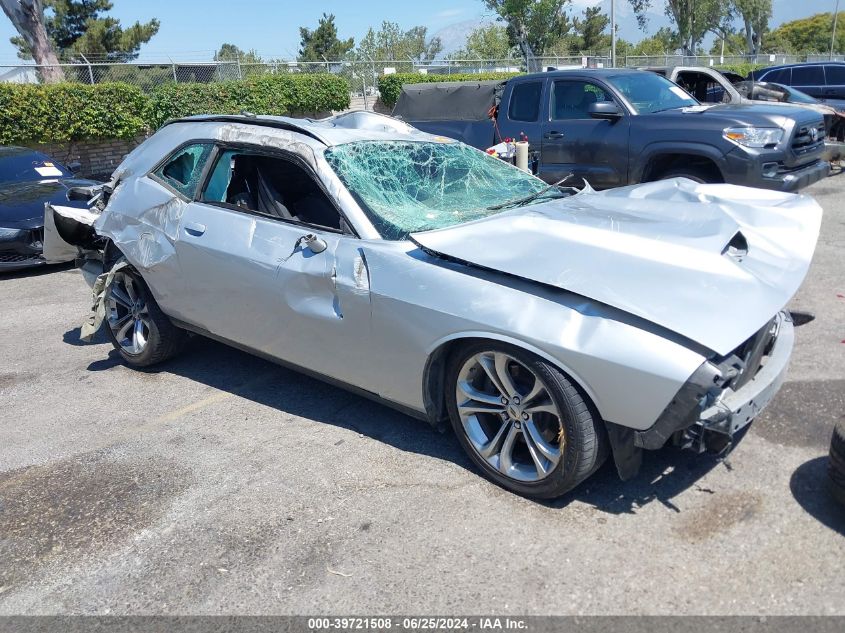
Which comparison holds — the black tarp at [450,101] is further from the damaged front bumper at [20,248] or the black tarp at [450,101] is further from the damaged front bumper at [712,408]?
the damaged front bumper at [712,408]

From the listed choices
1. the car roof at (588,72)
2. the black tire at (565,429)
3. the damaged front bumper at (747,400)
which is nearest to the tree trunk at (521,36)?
the car roof at (588,72)

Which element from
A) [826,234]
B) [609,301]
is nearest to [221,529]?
[609,301]

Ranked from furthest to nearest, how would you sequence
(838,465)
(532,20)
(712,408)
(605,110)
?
(532,20)
(605,110)
(838,465)
(712,408)

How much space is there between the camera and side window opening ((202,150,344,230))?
4.45 meters

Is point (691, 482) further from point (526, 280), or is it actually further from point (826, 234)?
point (826, 234)

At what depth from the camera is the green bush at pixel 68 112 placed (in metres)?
14.8

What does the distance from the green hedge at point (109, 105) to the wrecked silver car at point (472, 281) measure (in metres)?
12.0

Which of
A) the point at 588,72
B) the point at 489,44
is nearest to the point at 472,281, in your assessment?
the point at 588,72

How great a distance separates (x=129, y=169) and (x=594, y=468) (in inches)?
151

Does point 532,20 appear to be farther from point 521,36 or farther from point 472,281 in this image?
point 472,281

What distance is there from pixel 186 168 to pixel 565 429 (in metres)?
3.08

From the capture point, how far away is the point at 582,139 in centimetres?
859

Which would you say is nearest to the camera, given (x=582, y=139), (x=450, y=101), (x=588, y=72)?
(x=582, y=139)

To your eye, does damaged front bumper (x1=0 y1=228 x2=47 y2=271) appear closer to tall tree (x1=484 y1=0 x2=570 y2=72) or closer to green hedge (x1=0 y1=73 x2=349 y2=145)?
green hedge (x1=0 y1=73 x2=349 y2=145)
